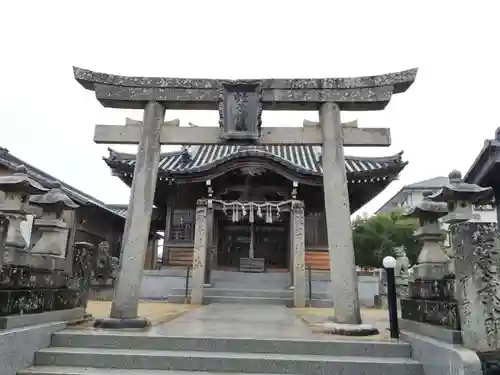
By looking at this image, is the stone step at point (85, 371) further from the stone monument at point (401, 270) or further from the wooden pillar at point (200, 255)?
the stone monument at point (401, 270)

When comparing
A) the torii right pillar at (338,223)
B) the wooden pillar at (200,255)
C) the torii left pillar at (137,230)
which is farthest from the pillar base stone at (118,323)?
the wooden pillar at (200,255)

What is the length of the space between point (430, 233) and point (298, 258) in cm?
787

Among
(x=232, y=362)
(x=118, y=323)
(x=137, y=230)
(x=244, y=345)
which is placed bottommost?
(x=232, y=362)

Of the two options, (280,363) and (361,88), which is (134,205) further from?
(361,88)

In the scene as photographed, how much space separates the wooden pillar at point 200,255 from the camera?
13656mm

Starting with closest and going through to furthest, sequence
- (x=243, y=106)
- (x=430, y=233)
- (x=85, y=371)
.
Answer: (x=85, y=371), (x=430, y=233), (x=243, y=106)

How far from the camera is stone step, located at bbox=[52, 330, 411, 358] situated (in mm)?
4707

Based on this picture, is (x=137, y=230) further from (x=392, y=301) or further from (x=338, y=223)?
(x=392, y=301)

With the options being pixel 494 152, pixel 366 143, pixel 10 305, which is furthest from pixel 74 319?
pixel 494 152

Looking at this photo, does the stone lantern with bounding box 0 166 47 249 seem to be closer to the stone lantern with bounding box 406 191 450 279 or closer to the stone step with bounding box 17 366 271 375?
the stone step with bounding box 17 366 271 375

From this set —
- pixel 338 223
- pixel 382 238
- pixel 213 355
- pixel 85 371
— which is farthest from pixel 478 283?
pixel 382 238

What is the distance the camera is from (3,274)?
4461 mm

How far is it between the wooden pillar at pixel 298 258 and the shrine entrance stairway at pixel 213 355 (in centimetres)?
→ 848

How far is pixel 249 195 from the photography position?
59.1ft
